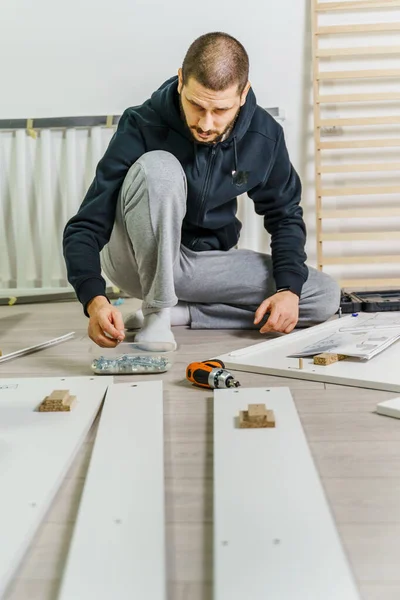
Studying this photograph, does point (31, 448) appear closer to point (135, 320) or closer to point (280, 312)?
point (280, 312)

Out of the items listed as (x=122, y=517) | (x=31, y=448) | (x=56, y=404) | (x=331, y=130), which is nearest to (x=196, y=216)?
(x=56, y=404)

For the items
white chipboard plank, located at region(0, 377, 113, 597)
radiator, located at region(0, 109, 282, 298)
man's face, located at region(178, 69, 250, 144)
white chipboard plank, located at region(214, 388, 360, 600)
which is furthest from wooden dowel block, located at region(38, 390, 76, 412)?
radiator, located at region(0, 109, 282, 298)

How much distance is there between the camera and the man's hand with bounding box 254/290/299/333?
1.62m

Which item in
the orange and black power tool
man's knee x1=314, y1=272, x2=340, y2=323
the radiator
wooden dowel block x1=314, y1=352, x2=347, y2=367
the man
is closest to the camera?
the orange and black power tool

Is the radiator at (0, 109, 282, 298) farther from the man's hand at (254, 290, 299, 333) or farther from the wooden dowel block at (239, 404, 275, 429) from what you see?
the wooden dowel block at (239, 404, 275, 429)

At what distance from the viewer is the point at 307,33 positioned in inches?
108

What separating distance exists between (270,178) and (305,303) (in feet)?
1.19

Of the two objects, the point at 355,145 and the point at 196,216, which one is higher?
the point at 355,145

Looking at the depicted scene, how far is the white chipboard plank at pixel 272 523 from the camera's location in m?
0.57

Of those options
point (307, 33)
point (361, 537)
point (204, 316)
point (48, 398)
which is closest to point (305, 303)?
point (204, 316)

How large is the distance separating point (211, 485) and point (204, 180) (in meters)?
1.03

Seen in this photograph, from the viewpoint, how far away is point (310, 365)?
136 cm

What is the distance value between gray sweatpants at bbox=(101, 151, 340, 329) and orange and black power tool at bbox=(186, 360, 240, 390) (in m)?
0.40

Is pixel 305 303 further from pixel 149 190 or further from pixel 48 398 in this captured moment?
pixel 48 398
